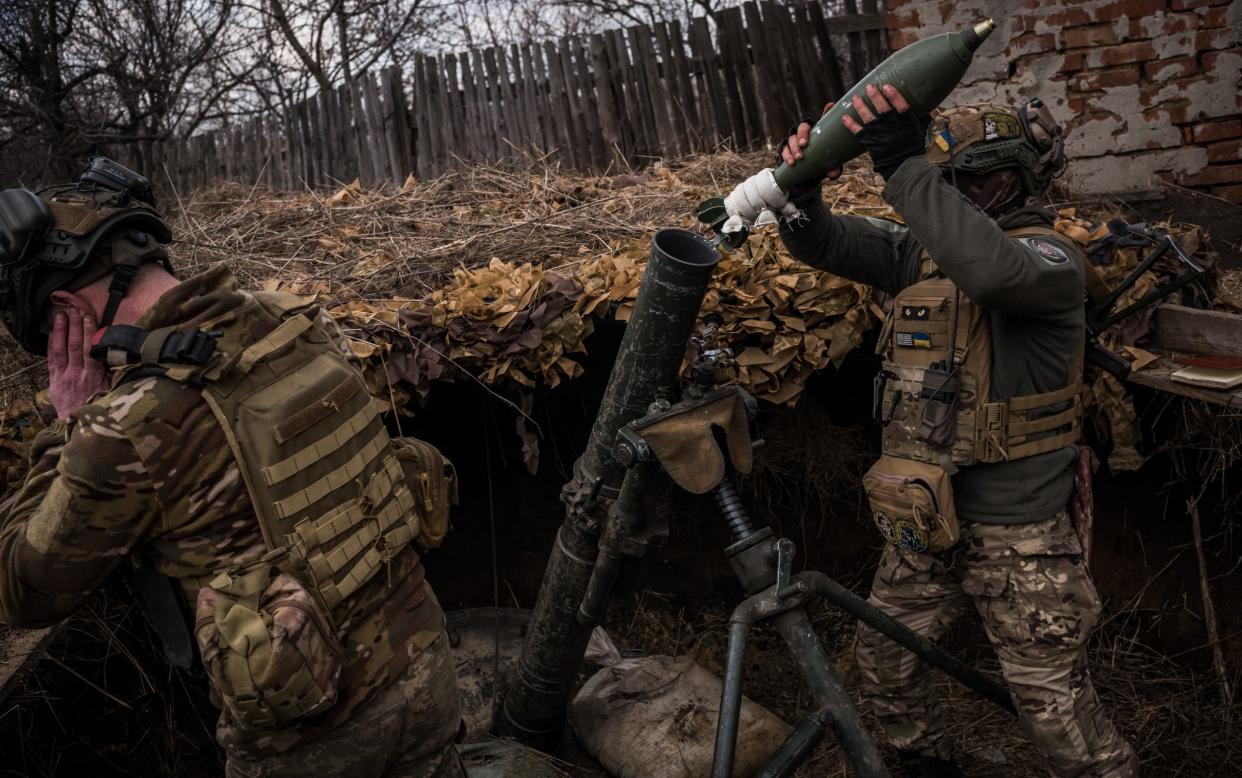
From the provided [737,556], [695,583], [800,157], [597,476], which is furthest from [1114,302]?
[695,583]

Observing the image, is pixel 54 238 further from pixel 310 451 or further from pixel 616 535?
pixel 616 535

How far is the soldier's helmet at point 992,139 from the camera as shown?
2.76m

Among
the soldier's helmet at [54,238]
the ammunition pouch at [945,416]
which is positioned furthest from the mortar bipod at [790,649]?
the soldier's helmet at [54,238]

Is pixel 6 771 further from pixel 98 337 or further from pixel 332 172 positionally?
pixel 332 172

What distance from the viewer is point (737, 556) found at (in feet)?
8.69

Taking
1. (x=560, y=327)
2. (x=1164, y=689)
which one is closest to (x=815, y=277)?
(x=560, y=327)

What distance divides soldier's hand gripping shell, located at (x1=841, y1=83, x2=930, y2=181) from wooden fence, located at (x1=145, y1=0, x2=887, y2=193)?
3.58 m

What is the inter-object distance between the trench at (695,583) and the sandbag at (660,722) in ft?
1.99

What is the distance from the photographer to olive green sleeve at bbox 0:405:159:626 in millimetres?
1898

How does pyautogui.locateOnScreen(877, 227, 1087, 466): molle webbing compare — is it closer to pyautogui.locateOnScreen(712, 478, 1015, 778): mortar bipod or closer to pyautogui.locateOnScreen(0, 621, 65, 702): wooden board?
pyautogui.locateOnScreen(712, 478, 1015, 778): mortar bipod

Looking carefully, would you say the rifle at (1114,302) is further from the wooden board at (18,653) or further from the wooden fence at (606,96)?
the wooden fence at (606,96)

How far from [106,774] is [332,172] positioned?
Answer: 18.1 feet

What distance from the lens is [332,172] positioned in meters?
7.87

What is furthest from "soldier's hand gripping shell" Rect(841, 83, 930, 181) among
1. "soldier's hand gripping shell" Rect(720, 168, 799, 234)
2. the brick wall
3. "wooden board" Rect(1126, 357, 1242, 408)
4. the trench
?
the brick wall
